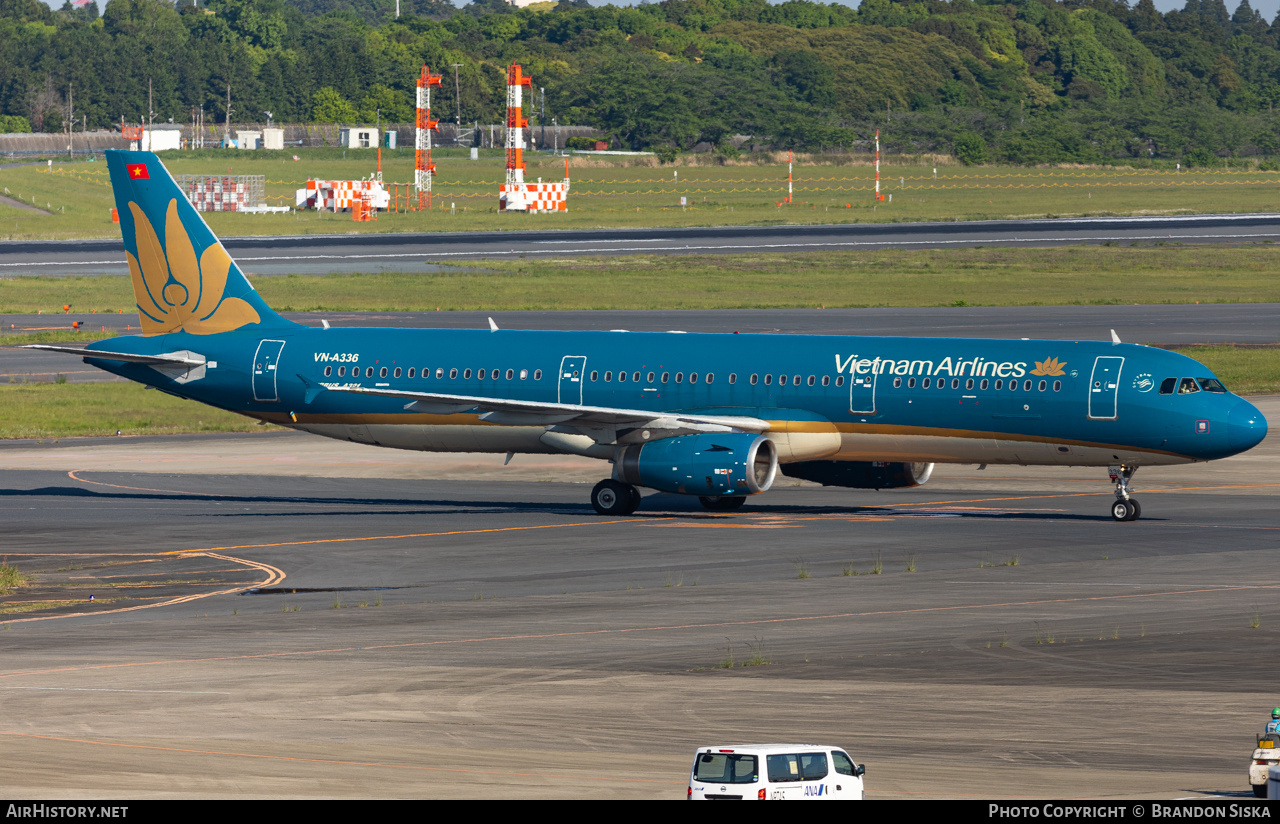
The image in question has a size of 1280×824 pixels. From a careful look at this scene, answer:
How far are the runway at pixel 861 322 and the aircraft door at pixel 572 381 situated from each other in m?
36.5

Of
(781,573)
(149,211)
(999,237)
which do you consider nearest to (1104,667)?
(781,573)

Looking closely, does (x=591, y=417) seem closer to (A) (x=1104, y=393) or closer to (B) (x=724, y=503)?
(B) (x=724, y=503)

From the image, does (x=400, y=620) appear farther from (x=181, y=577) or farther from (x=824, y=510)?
(x=824, y=510)

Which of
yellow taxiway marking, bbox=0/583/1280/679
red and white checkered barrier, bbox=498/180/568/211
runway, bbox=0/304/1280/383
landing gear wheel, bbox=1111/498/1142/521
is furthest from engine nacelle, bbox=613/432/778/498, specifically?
red and white checkered barrier, bbox=498/180/568/211

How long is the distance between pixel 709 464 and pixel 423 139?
5944 inches

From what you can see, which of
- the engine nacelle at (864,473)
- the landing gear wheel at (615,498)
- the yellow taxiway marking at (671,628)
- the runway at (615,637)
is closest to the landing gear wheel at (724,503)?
the runway at (615,637)

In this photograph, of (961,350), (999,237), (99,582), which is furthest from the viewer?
(999,237)

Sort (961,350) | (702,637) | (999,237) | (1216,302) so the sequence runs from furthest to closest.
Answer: (999,237) < (1216,302) < (961,350) < (702,637)

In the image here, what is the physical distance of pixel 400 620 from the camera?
110 feet

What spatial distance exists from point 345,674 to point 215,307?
27.8 meters

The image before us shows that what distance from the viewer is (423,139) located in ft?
626

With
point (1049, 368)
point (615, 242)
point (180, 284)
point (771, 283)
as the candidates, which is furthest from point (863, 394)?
point (615, 242)

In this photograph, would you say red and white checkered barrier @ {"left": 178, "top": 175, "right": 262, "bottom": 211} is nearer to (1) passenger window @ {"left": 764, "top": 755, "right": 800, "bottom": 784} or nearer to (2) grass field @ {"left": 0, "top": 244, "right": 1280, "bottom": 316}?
(2) grass field @ {"left": 0, "top": 244, "right": 1280, "bottom": 316}

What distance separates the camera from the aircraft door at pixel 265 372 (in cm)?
5234
